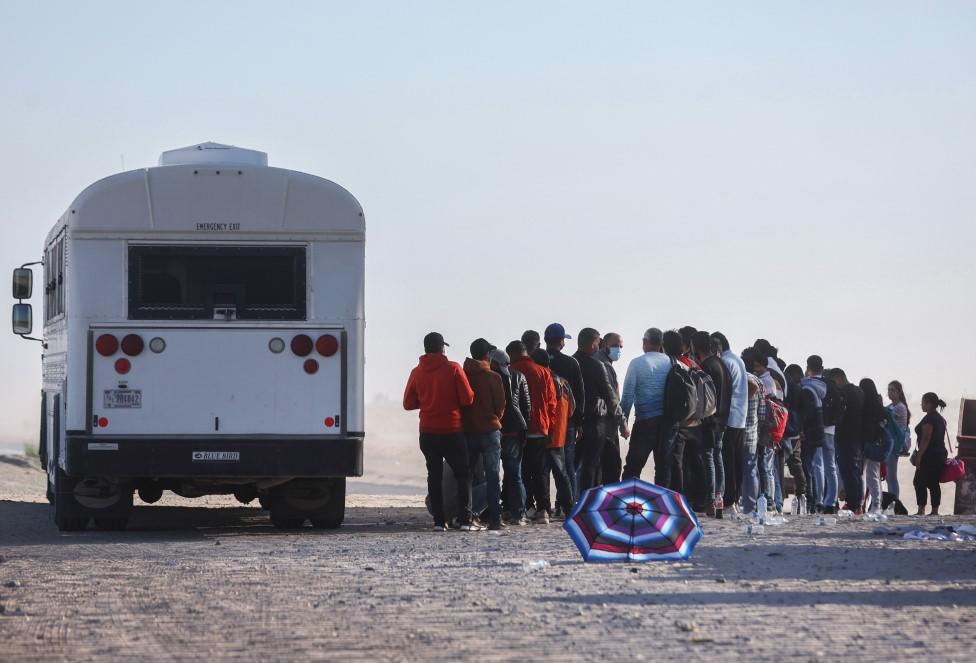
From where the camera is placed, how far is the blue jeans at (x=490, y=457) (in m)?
15.4

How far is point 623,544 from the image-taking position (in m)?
11.7

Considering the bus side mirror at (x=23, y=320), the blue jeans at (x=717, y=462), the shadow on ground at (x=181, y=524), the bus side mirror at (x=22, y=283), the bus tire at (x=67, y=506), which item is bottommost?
the shadow on ground at (x=181, y=524)

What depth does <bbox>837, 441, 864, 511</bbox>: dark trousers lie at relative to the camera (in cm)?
1905

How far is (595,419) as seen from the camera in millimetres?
16250

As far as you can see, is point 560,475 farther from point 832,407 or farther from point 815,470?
point 832,407

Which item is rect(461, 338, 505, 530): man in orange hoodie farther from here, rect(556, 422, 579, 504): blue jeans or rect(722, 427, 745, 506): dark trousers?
rect(722, 427, 745, 506): dark trousers

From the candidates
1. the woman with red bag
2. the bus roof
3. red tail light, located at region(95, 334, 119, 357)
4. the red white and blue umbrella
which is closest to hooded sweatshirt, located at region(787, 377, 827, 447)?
the woman with red bag

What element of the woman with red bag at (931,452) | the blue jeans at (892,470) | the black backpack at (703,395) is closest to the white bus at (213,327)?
the black backpack at (703,395)

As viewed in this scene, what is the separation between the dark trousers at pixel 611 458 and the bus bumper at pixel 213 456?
298cm

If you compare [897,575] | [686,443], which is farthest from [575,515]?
[686,443]

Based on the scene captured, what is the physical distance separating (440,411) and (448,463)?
658 mm

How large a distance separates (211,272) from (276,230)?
2.35ft

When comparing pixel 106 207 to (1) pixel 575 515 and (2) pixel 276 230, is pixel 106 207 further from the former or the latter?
(1) pixel 575 515

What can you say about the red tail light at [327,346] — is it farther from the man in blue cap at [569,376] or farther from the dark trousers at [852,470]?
the dark trousers at [852,470]
